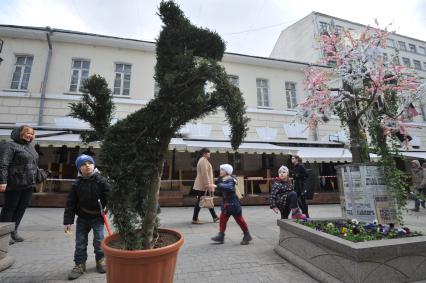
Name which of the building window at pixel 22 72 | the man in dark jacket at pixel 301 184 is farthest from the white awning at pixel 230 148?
the building window at pixel 22 72

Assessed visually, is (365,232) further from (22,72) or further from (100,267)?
(22,72)

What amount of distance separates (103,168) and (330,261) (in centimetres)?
267

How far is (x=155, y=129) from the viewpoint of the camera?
7.13 feet

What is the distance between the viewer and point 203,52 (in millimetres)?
2482

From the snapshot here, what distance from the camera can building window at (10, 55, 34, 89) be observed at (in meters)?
11.2

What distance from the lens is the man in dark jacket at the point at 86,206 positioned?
123 inches

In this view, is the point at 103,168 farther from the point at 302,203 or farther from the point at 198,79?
the point at 302,203

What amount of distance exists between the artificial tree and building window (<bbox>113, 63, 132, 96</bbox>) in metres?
9.85

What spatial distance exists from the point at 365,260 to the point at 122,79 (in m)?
12.4

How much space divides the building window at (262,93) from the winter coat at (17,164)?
1178 cm

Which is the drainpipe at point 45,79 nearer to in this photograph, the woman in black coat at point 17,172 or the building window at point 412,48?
the woman in black coat at point 17,172

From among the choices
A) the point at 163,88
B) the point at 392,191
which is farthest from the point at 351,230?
the point at 163,88

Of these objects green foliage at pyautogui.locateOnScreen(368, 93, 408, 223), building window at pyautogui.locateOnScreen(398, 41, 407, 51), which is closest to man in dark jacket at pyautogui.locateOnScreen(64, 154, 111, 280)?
green foliage at pyautogui.locateOnScreen(368, 93, 408, 223)

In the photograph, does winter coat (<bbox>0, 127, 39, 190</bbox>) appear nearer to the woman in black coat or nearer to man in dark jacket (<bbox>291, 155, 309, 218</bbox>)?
the woman in black coat
